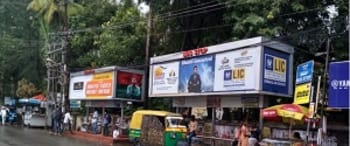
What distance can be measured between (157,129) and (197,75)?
3169mm

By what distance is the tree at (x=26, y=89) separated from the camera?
55241 millimetres

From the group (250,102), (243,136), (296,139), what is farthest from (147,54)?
(296,139)

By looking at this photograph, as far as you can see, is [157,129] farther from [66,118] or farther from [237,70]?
[66,118]

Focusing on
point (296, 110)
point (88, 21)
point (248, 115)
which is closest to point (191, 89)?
point (248, 115)

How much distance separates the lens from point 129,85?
110 feet

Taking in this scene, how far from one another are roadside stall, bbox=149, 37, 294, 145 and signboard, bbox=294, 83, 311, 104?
2.81 metres

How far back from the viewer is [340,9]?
26422mm

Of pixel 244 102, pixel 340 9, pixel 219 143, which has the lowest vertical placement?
pixel 219 143

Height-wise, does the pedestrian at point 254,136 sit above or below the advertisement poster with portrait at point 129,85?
below

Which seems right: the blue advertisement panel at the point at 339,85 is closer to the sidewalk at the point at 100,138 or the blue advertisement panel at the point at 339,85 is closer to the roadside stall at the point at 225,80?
the roadside stall at the point at 225,80

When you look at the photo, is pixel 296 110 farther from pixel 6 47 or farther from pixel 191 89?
Answer: pixel 6 47

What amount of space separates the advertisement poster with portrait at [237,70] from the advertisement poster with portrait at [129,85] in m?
9.56

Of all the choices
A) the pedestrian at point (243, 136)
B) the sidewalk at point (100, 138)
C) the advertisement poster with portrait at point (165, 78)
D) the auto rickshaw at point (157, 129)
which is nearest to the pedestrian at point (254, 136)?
the pedestrian at point (243, 136)

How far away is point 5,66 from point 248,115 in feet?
115
